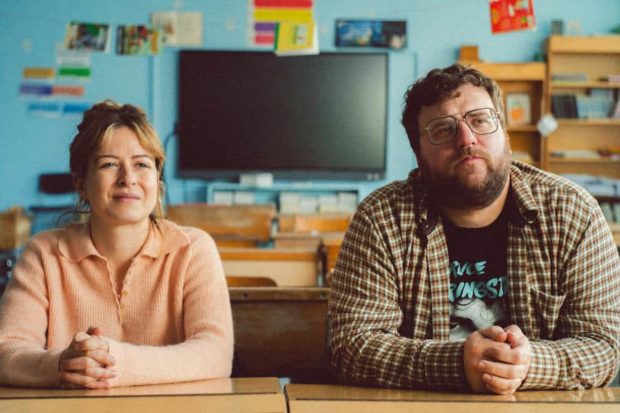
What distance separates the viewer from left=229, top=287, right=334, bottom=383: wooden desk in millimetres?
2107

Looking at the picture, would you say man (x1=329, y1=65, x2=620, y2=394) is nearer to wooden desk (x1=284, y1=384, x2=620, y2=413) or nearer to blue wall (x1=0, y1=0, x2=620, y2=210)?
wooden desk (x1=284, y1=384, x2=620, y2=413)

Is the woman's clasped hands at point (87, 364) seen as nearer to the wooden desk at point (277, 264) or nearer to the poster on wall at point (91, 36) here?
the wooden desk at point (277, 264)

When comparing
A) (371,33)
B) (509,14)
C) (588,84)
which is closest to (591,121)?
(588,84)

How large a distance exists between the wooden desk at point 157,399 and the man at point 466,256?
0.37 metres

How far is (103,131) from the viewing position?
172 cm

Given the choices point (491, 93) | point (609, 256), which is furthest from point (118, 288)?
point (609, 256)

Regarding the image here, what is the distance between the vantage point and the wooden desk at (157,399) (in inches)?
43.0

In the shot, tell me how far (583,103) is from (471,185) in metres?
5.47

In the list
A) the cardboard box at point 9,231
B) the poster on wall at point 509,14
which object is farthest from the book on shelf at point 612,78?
the cardboard box at point 9,231

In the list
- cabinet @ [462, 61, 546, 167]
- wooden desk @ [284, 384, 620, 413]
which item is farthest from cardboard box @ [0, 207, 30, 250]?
wooden desk @ [284, 384, 620, 413]

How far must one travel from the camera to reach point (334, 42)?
6.78 meters

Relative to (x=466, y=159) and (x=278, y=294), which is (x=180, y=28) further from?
(x=466, y=159)

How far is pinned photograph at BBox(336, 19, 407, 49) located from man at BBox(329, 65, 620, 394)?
515 cm

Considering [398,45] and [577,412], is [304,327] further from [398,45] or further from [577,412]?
[398,45]
